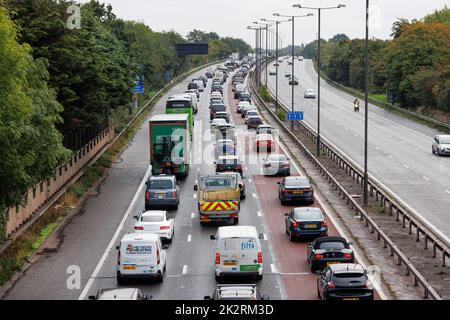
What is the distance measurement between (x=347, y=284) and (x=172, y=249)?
12530 mm

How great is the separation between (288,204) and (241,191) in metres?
3.39

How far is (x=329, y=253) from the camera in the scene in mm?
32281

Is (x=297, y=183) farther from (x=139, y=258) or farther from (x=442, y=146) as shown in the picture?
(x=442, y=146)

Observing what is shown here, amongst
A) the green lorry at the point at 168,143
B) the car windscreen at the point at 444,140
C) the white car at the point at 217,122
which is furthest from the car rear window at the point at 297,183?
the white car at the point at 217,122

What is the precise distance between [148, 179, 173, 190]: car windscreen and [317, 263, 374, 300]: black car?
21397mm

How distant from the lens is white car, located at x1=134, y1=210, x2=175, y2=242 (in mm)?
38438

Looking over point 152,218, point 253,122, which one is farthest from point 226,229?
point 253,122

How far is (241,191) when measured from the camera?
50.5 metres

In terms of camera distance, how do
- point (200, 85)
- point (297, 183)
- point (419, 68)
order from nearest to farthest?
point (297, 183), point (419, 68), point (200, 85)

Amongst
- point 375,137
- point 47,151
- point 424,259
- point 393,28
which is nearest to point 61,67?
point 47,151

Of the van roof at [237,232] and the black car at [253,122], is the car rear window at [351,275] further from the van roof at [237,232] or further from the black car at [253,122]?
the black car at [253,122]

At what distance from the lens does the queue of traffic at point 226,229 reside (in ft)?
89.3

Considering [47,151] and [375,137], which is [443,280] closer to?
[47,151]

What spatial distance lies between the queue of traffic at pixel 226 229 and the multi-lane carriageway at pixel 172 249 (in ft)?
2.03
